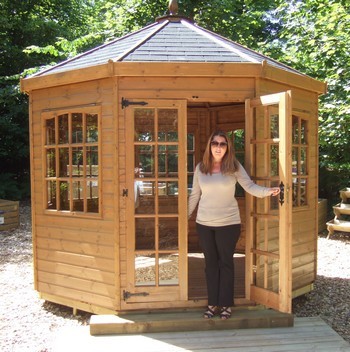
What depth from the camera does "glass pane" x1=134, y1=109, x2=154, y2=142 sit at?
14.5 ft

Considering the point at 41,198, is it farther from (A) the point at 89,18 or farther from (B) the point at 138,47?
(A) the point at 89,18

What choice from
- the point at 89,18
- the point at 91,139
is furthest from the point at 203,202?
the point at 89,18

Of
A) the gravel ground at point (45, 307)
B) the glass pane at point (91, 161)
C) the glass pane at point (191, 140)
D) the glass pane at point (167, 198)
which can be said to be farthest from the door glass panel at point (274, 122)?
the glass pane at point (191, 140)

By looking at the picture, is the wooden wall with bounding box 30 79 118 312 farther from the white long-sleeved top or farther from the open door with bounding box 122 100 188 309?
the white long-sleeved top

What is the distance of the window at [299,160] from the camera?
529 cm

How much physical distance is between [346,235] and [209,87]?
727 centimetres

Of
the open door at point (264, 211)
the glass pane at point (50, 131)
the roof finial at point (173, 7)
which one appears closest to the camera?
the open door at point (264, 211)

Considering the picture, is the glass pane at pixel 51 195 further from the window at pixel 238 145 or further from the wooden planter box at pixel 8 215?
the wooden planter box at pixel 8 215

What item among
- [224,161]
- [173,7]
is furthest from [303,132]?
[173,7]

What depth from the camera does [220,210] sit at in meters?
4.14

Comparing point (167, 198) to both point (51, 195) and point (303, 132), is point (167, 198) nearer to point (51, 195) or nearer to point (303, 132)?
point (51, 195)

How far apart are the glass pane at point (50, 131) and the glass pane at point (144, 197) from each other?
1.29 meters

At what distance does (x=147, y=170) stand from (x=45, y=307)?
A: 7.88 ft

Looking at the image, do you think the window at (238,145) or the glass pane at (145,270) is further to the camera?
the window at (238,145)
